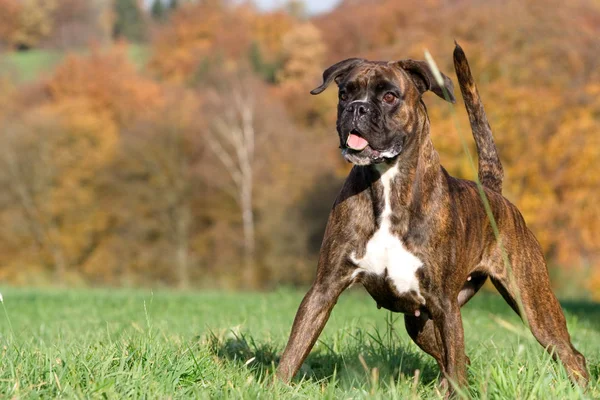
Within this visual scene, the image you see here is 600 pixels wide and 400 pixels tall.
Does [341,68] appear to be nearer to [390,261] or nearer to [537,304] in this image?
[390,261]

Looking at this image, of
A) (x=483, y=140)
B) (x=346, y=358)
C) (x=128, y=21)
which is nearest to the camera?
(x=346, y=358)

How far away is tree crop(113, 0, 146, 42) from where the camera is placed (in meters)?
91.3

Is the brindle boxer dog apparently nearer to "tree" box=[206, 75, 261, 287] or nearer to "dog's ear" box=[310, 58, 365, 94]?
"dog's ear" box=[310, 58, 365, 94]

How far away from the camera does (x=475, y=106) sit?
6.10 m

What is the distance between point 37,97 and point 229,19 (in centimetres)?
1973

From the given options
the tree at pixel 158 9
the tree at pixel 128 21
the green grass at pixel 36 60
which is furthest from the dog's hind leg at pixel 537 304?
the tree at pixel 158 9

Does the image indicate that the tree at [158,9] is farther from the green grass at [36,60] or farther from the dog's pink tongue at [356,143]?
the dog's pink tongue at [356,143]

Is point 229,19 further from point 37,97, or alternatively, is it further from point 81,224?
point 81,224

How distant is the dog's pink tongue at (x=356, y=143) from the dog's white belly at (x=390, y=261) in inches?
19.6

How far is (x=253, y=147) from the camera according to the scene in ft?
156

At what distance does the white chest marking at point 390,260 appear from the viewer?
4.76 metres

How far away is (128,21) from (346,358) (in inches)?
3640

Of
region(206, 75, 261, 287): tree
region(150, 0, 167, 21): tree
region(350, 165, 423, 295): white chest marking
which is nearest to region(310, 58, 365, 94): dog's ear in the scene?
region(350, 165, 423, 295): white chest marking

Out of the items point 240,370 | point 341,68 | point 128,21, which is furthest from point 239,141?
point 128,21
